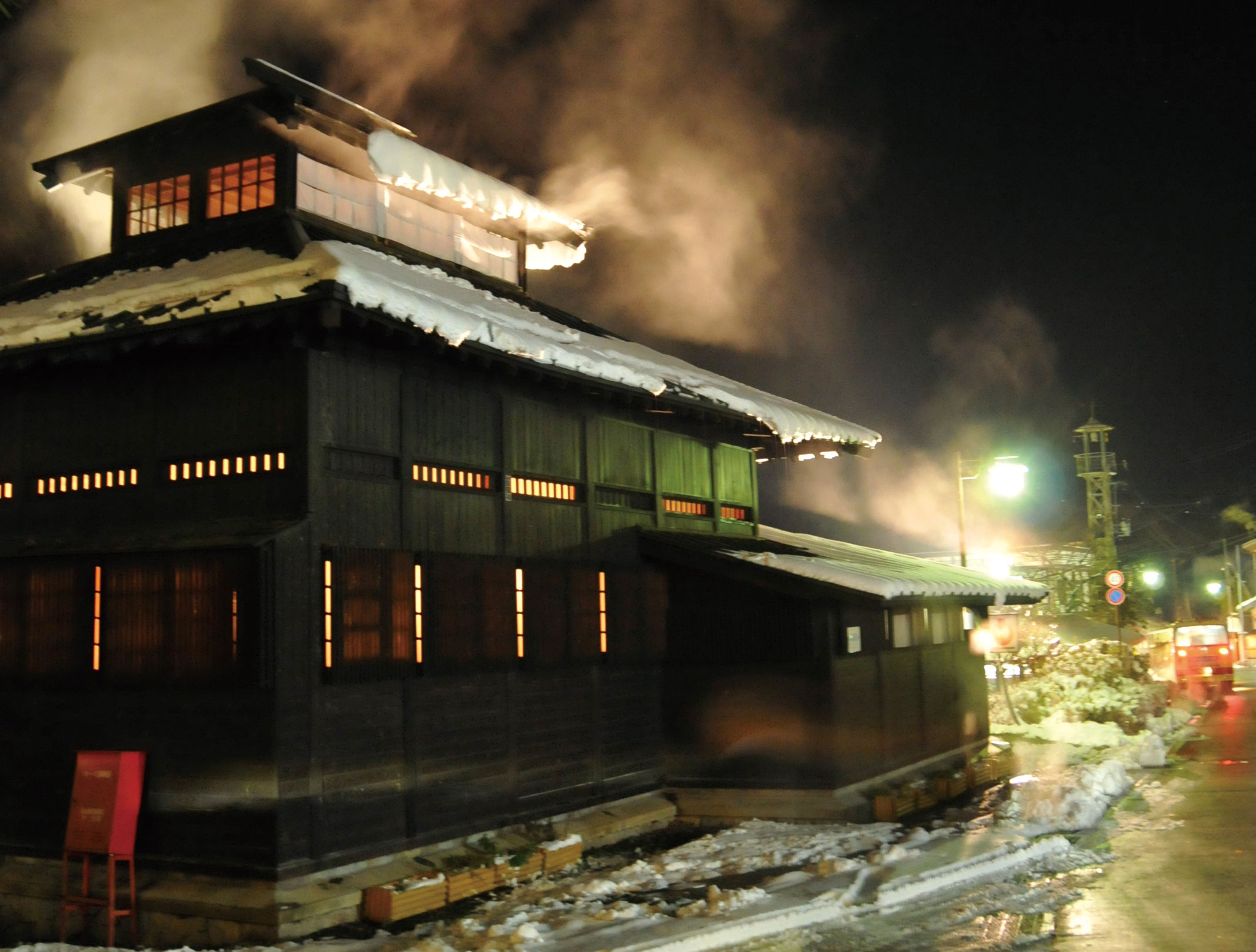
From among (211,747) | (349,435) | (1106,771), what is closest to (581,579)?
(349,435)

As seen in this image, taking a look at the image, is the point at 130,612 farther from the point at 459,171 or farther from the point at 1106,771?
the point at 1106,771

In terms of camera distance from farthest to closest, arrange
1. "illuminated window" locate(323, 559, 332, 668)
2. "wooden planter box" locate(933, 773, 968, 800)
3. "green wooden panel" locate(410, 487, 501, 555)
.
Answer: "wooden planter box" locate(933, 773, 968, 800) < "green wooden panel" locate(410, 487, 501, 555) < "illuminated window" locate(323, 559, 332, 668)

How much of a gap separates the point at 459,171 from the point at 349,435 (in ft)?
19.9

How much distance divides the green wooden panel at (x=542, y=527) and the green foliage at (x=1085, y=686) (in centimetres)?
1609

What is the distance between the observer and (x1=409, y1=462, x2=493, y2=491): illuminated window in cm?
1305

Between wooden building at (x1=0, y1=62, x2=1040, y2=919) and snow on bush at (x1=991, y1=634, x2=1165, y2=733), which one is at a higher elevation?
wooden building at (x1=0, y1=62, x2=1040, y2=919)

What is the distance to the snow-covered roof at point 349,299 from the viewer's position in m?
11.1

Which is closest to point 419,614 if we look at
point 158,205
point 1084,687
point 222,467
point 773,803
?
point 222,467

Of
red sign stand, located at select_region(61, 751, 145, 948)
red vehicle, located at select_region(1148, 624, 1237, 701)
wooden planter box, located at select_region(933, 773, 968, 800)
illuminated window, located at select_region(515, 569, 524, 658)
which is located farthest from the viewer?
red vehicle, located at select_region(1148, 624, 1237, 701)

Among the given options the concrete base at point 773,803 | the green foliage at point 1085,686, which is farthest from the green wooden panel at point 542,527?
the green foliage at point 1085,686

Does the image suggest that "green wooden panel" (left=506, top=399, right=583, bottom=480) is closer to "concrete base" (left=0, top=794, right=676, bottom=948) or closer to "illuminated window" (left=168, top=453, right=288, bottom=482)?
"illuminated window" (left=168, top=453, right=288, bottom=482)

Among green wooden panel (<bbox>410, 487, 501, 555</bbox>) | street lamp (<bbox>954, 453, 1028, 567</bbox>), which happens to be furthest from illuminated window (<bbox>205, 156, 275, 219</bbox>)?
street lamp (<bbox>954, 453, 1028, 567</bbox>)

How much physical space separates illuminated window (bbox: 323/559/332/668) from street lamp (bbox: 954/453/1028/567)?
56.9ft

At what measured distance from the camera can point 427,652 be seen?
12.8 meters
